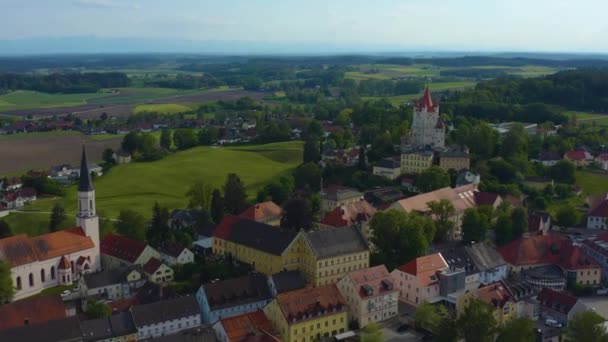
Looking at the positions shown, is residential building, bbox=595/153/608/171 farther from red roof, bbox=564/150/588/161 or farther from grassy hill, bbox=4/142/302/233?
grassy hill, bbox=4/142/302/233

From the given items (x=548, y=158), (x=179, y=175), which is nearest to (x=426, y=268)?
(x=548, y=158)

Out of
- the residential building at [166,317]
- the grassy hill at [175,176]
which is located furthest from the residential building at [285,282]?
the grassy hill at [175,176]

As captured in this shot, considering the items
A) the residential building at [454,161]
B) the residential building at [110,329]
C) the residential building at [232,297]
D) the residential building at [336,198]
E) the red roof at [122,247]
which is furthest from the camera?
the residential building at [454,161]

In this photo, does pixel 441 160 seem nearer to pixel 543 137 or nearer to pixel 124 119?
pixel 543 137

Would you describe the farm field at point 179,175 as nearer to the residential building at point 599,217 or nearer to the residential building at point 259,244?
the residential building at point 259,244

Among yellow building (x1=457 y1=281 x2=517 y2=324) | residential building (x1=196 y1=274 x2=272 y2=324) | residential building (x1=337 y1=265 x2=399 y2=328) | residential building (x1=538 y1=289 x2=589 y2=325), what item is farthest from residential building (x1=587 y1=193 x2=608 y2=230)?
residential building (x1=196 y1=274 x2=272 y2=324)

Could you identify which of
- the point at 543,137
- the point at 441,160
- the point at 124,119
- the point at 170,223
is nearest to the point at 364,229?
the point at 170,223
